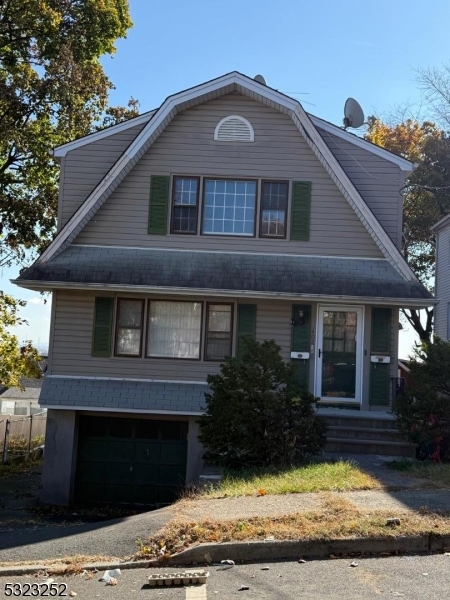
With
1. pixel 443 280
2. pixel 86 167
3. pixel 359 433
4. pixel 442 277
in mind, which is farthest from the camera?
pixel 442 277

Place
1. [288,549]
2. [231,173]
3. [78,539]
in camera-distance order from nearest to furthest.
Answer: [288,549] < [78,539] < [231,173]

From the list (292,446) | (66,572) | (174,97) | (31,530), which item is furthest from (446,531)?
(174,97)

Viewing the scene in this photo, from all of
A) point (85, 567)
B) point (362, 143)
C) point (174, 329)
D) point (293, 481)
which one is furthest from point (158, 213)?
point (85, 567)

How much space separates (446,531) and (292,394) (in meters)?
4.90

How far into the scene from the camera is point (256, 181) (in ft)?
56.3

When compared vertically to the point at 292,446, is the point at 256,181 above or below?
above

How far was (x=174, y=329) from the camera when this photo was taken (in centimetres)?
1683

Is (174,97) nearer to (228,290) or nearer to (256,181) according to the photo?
(256,181)

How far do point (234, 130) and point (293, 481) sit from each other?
9.34 m

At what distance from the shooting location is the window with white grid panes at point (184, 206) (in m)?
17.1

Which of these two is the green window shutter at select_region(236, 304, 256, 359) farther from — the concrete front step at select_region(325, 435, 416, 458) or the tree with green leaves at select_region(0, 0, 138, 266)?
the tree with green leaves at select_region(0, 0, 138, 266)

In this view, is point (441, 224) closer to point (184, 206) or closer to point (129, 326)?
point (184, 206)

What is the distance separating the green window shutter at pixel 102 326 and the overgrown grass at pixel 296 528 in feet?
27.7

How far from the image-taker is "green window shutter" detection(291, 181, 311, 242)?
55.4ft
